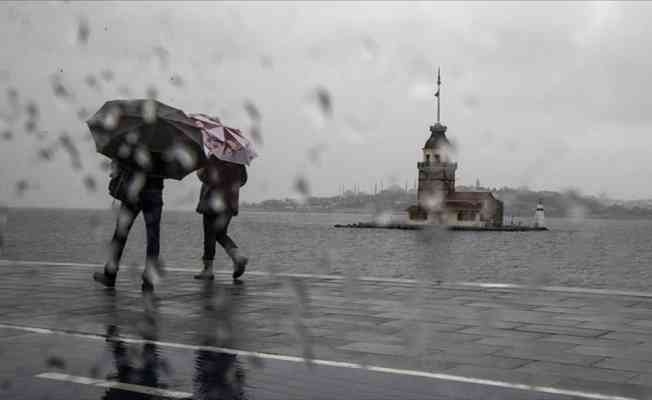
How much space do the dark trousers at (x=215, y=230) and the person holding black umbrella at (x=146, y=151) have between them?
5.18ft

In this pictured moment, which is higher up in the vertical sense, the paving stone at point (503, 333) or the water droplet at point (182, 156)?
the water droplet at point (182, 156)

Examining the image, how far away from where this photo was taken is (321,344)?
687 cm

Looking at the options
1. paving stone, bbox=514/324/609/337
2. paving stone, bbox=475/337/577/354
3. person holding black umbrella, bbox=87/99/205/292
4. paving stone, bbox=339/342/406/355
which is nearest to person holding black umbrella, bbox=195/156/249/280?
person holding black umbrella, bbox=87/99/205/292

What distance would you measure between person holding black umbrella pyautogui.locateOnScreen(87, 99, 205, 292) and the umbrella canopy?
40 cm

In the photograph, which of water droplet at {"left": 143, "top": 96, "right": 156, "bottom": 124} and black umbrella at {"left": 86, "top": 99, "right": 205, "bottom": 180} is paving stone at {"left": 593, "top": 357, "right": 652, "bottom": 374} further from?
water droplet at {"left": 143, "top": 96, "right": 156, "bottom": 124}

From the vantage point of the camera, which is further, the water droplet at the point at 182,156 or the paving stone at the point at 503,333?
the water droplet at the point at 182,156

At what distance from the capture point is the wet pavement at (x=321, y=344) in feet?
17.3

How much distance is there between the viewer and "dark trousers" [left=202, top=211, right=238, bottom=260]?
12281 millimetres

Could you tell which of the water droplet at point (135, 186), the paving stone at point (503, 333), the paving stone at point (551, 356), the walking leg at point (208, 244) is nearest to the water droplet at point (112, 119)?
the water droplet at point (135, 186)

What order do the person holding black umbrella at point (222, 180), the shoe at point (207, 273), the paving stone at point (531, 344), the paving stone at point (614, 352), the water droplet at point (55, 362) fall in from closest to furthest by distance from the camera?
1. the water droplet at point (55, 362)
2. the paving stone at point (614, 352)
3. the paving stone at point (531, 344)
4. the person holding black umbrella at point (222, 180)
5. the shoe at point (207, 273)

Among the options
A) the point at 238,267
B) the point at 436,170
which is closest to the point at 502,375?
the point at 238,267

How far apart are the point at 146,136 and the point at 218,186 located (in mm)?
2189

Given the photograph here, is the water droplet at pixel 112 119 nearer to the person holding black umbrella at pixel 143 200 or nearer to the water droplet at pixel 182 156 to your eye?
the person holding black umbrella at pixel 143 200

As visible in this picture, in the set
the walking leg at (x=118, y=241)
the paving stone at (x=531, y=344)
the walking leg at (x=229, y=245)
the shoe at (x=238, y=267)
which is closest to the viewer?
the paving stone at (x=531, y=344)
